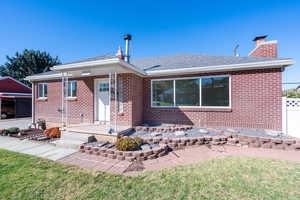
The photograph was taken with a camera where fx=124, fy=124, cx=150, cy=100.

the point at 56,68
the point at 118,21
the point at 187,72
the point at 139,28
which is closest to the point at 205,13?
the point at 139,28

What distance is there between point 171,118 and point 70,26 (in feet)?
36.1

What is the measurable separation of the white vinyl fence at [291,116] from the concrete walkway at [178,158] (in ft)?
5.12

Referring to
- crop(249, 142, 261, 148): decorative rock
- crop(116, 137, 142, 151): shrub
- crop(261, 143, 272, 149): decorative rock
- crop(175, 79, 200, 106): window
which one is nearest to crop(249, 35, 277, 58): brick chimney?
crop(175, 79, 200, 106): window

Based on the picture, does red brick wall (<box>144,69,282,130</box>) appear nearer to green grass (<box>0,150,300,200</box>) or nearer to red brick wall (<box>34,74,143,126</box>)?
red brick wall (<box>34,74,143,126</box>)

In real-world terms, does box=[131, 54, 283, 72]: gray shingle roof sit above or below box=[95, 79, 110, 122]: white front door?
above

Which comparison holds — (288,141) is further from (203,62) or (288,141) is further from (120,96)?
(120,96)

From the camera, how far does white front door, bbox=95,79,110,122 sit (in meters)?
7.03

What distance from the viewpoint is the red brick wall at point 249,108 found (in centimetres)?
557

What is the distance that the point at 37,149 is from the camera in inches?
185

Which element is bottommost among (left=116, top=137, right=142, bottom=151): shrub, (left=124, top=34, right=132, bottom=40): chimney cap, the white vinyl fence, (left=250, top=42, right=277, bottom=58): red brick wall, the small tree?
(left=116, top=137, right=142, bottom=151): shrub

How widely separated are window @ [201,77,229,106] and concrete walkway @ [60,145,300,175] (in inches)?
96.0

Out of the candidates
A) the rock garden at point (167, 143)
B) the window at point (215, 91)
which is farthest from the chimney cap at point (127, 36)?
the rock garden at point (167, 143)

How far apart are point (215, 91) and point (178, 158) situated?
4.18m

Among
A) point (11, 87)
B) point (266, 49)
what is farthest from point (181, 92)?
point (11, 87)
